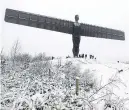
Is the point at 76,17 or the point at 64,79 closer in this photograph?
the point at 64,79

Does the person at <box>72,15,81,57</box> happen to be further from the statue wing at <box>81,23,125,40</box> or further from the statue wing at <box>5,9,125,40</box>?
the statue wing at <box>81,23,125,40</box>

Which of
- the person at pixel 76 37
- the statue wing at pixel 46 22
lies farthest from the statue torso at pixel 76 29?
the statue wing at pixel 46 22

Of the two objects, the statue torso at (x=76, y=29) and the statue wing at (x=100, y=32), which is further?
the statue wing at (x=100, y=32)

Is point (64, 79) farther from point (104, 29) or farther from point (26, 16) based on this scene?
point (104, 29)

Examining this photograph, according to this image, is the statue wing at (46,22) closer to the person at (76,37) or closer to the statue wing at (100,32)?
the statue wing at (100,32)

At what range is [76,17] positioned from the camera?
19734 mm

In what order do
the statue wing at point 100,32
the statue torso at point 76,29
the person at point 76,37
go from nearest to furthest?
1. the person at point 76,37
2. the statue torso at point 76,29
3. the statue wing at point 100,32

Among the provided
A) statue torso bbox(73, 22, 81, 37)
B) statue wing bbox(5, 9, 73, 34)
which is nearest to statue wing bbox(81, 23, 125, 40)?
statue torso bbox(73, 22, 81, 37)

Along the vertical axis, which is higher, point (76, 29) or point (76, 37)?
point (76, 29)

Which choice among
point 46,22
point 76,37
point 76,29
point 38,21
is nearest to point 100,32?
point 76,29

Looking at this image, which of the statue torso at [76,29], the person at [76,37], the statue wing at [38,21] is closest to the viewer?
the statue wing at [38,21]

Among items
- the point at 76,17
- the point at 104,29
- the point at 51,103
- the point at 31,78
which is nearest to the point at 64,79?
the point at 31,78

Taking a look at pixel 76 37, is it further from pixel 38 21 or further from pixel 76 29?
pixel 38 21

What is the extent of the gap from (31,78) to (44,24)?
14.2 meters
